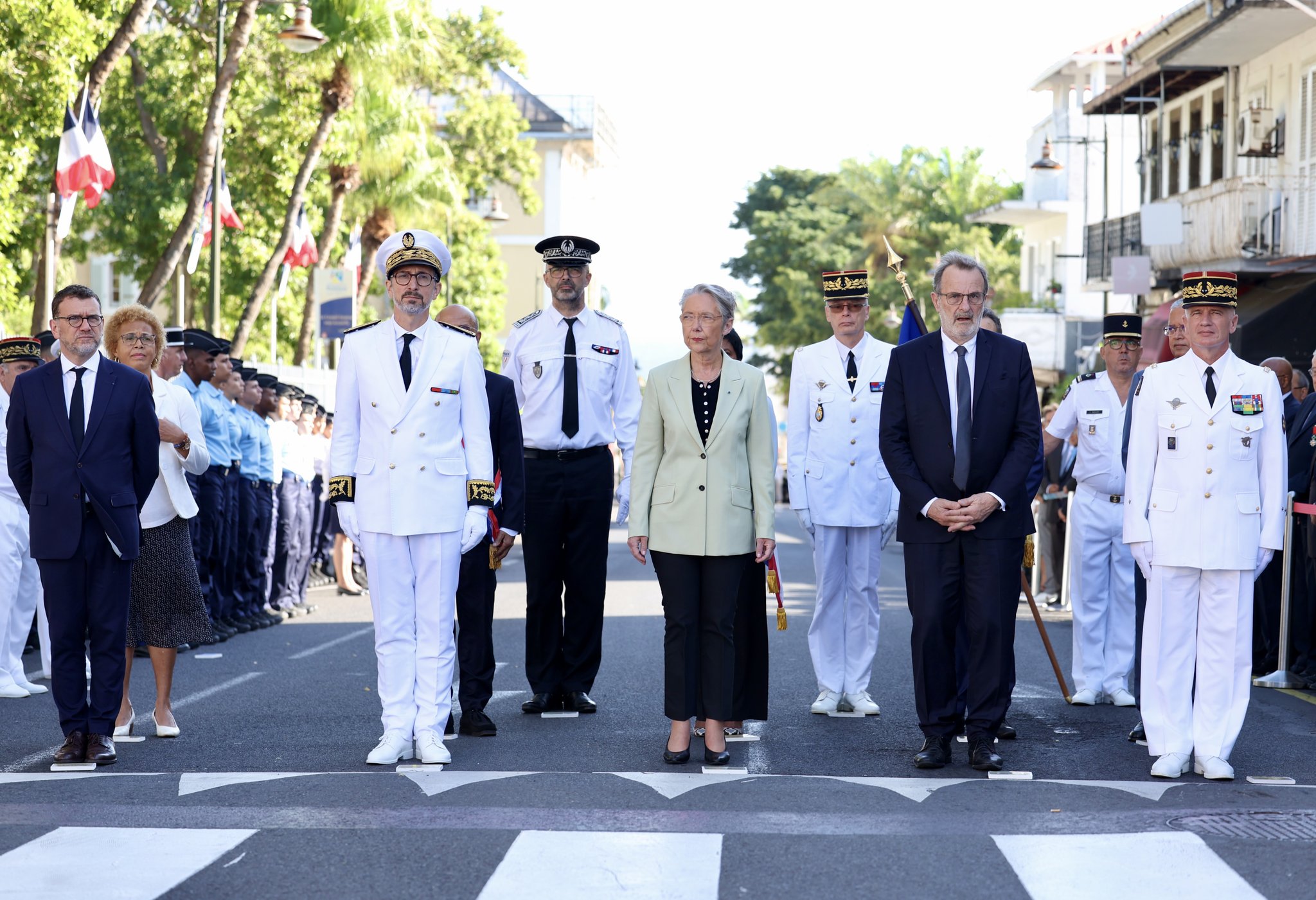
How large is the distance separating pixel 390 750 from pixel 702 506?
1.73m

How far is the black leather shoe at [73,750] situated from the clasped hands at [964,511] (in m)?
3.89

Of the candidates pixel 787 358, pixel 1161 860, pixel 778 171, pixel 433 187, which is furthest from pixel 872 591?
pixel 778 171

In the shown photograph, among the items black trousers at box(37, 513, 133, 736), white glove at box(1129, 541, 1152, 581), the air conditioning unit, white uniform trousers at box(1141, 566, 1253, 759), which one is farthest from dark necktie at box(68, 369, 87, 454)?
the air conditioning unit

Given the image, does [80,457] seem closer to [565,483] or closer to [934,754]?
[565,483]

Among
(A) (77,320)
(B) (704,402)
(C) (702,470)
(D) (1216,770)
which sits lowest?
(D) (1216,770)

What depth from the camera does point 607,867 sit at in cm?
593

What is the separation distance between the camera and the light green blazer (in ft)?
26.1

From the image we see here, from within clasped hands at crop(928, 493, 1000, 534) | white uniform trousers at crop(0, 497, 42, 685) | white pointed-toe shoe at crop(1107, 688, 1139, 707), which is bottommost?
white pointed-toe shoe at crop(1107, 688, 1139, 707)

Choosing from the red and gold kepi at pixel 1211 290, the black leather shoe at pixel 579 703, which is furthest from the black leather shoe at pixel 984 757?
the black leather shoe at pixel 579 703

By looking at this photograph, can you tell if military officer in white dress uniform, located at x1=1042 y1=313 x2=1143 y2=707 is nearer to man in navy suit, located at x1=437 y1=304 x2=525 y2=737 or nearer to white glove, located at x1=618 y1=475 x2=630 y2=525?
white glove, located at x1=618 y1=475 x2=630 y2=525

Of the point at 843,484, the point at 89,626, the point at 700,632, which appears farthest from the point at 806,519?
the point at 89,626

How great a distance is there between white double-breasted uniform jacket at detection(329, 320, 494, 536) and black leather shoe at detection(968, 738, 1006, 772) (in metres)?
2.43

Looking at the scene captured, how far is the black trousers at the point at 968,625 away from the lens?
7914mm

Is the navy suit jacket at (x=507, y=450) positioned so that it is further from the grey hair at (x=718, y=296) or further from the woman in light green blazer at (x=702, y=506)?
the grey hair at (x=718, y=296)
